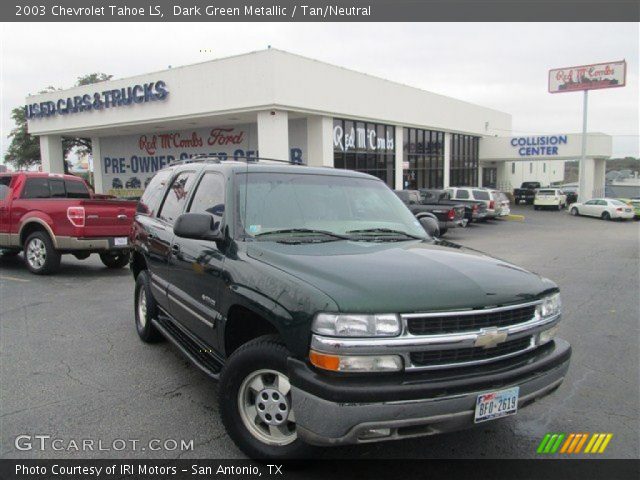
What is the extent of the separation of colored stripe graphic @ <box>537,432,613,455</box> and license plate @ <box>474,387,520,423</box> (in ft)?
2.76

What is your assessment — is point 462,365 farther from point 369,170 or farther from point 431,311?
point 369,170

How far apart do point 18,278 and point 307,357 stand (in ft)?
28.7

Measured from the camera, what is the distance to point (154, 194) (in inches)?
232

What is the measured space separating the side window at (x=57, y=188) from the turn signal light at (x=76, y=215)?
170 cm

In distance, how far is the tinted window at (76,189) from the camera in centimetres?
1088

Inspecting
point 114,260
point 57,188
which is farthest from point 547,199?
point 57,188

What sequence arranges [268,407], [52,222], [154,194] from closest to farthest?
[268,407], [154,194], [52,222]

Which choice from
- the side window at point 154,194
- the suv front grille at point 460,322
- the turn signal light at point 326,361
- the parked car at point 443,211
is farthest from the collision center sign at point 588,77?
the turn signal light at point 326,361

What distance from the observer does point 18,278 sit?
9531 millimetres

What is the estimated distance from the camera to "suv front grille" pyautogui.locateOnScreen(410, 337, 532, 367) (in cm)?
275

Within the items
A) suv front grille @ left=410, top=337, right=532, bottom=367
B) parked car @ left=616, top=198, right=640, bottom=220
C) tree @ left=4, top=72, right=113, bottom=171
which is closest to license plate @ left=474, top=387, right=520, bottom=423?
suv front grille @ left=410, top=337, right=532, bottom=367

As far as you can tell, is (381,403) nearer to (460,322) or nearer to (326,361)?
(326,361)

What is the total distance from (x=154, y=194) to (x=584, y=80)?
134 ft

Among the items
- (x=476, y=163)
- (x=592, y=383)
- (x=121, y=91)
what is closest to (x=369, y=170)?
(x=121, y=91)
